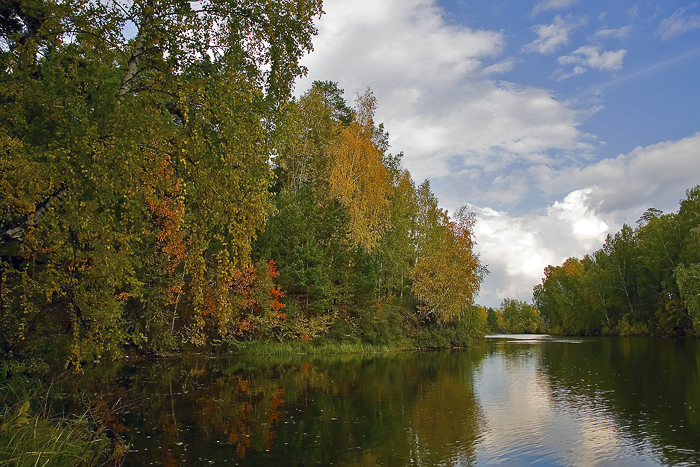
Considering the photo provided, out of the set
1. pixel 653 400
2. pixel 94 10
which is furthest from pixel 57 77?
pixel 653 400

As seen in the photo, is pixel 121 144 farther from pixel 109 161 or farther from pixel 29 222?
pixel 29 222

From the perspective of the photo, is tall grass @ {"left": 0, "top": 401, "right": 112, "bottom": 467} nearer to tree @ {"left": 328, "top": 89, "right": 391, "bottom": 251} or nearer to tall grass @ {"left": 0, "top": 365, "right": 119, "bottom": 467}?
tall grass @ {"left": 0, "top": 365, "right": 119, "bottom": 467}

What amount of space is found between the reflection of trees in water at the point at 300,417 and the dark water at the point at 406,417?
4 centimetres

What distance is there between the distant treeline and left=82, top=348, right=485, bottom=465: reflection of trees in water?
108 feet

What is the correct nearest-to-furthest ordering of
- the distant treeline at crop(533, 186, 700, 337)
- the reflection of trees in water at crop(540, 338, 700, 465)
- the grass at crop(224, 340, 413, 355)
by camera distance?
1. the reflection of trees in water at crop(540, 338, 700, 465)
2. the grass at crop(224, 340, 413, 355)
3. the distant treeline at crop(533, 186, 700, 337)

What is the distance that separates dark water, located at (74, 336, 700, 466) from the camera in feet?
30.5

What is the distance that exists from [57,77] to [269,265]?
2424 centimetres

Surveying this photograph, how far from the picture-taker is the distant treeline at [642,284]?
5506 cm

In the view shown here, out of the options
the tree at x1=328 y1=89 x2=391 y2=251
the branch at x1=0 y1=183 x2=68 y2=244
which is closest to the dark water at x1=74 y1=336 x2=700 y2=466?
the branch at x1=0 y1=183 x2=68 y2=244

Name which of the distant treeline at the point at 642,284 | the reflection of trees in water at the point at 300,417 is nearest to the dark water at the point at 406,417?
the reflection of trees in water at the point at 300,417

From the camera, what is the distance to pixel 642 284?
229ft

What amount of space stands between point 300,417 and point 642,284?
7158cm

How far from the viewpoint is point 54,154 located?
711 cm

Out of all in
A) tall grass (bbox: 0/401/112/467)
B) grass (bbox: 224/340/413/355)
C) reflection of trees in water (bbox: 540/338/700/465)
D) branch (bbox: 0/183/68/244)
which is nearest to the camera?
tall grass (bbox: 0/401/112/467)
